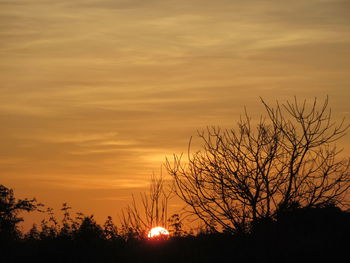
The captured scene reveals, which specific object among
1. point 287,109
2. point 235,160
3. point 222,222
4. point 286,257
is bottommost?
point 286,257

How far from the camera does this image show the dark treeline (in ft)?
60.9

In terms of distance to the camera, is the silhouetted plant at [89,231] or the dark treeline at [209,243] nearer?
the dark treeline at [209,243]

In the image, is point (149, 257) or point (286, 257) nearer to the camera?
point (286, 257)

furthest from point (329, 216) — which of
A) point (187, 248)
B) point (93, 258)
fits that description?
point (93, 258)

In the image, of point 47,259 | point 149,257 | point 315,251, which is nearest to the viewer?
point 315,251

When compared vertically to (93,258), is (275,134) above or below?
above

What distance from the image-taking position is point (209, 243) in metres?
20.4

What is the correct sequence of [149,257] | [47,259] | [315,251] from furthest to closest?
[47,259], [149,257], [315,251]

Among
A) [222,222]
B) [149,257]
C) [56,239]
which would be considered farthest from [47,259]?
[222,222]

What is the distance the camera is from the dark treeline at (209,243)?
1856cm

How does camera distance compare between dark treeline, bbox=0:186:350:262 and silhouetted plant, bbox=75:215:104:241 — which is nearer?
dark treeline, bbox=0:186:350:262

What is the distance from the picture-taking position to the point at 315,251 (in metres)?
18.2

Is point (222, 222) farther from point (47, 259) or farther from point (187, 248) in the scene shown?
point (47, 259)

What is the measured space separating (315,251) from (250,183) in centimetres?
298
